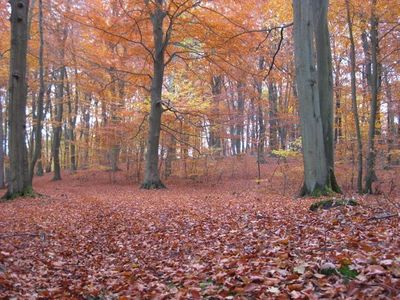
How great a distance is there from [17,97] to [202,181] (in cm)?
1163

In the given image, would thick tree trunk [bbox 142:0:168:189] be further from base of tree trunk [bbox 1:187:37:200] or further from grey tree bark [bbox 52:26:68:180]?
grey tree bark [bbox 52:26:68:180]

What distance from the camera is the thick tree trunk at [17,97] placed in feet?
42.9

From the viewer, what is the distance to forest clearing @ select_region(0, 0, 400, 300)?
14.5 feet

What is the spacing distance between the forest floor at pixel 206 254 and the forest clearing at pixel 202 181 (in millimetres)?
24

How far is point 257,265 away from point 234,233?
2257mm

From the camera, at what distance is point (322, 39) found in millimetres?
11680

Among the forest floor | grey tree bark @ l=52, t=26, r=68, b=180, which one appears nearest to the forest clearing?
the forest floor

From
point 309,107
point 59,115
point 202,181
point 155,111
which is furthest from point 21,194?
point 59,115

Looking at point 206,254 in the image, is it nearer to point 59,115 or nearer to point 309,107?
point 309,107

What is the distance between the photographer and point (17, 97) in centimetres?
1325

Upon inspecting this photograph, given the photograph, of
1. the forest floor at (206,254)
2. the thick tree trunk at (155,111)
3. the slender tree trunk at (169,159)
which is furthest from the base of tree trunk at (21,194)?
the slender tree trunk at (169,159)

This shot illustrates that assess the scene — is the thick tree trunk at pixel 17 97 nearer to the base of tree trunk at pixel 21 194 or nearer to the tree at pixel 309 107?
the base of tree trunk at pixel 21 194

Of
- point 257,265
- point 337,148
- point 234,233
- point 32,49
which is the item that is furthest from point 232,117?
point 257,265

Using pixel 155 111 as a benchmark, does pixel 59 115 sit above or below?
above
